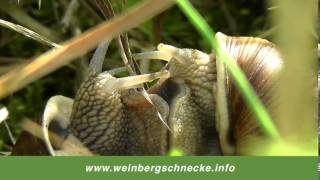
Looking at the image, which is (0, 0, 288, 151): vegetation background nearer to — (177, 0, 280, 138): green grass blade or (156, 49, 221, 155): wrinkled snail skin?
(156, 49, 221, 155): wrinkled snail skin

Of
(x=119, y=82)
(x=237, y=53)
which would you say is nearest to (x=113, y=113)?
(x=119, y=82)

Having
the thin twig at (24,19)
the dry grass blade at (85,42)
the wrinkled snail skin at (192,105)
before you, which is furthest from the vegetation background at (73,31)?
the dry grass blade at (85,42)

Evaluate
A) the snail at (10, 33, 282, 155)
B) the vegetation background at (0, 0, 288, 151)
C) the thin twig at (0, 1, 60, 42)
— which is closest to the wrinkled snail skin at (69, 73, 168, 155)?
the snail at (10, 33, 282, 155)

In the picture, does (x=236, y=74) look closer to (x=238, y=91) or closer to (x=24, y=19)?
(x=238, y=91)

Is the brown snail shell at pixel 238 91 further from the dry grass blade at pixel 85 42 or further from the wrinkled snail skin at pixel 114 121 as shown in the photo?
the dry grass blade at pixel 85 42

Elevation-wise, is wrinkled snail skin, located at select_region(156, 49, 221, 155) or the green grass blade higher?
wrinkled snail skin, located at select_region(156, 49, 221, 155)

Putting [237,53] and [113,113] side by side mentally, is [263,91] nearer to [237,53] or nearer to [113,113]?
[237,53]

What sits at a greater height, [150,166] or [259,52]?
[259,52]
